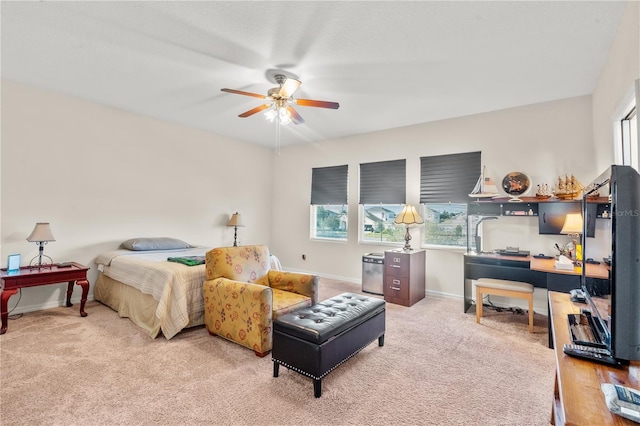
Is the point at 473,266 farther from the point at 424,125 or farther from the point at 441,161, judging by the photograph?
the point at 424,125

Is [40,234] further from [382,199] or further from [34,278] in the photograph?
[382,199]

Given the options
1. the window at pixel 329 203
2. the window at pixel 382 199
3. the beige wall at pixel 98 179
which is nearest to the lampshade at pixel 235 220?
the beige wall at pixel 98 179

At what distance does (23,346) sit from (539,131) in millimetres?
6083

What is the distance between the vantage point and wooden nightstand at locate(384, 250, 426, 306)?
4.12 metres

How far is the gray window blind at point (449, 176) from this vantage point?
172 inches

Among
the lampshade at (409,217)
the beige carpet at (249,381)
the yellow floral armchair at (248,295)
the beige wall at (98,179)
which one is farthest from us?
the lampshade at (409,217)

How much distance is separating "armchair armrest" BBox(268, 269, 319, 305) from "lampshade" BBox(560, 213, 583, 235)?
2734 mm

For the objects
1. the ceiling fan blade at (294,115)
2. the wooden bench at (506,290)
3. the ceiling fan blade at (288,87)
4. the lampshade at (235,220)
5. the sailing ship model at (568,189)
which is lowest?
the wooden bench at (506,290)

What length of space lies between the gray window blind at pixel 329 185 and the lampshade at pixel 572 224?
3287 mm

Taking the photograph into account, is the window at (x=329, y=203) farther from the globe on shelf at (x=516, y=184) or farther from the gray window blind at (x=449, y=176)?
the globe on shelf at (x=516, y=184)

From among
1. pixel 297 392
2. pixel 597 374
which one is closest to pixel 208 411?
pixel 297 392

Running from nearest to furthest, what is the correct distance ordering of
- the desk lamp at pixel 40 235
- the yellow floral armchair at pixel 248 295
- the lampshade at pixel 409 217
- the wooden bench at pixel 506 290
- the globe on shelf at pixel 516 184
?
the yellow floral armchair at pixel 248 295 < the wooden bench at pixel 506 290 < the desk lamp at pixel 40 235 < the globe on shelf at pixel 516 184 < the lampshade at pixel 409 217


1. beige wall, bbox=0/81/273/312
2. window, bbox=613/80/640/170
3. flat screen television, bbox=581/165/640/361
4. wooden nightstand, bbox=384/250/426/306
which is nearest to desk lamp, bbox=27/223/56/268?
beige wall, bbox=0/81/273/312

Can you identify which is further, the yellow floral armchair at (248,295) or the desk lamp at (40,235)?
the desk lamp at (40,235)
